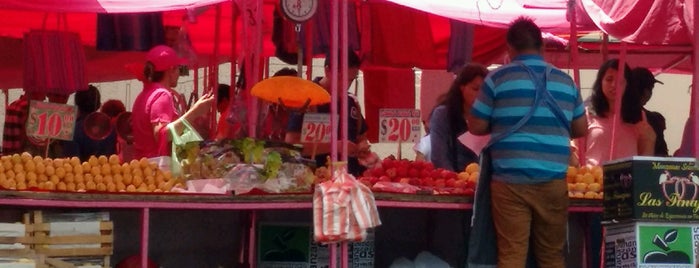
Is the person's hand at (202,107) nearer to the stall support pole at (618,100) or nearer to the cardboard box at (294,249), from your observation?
the cardboard box at (294,249)

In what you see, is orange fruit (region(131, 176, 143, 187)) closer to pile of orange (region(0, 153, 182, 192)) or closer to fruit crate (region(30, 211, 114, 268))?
pile of orange (region(0, 153, 182, 192))

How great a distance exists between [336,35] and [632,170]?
168cm

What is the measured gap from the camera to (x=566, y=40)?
13117 mm

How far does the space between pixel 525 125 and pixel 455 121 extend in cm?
136

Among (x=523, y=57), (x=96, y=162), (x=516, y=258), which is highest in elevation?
(x=523, y=57)

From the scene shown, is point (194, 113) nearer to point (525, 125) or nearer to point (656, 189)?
point (525, 125)

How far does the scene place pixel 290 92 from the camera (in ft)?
26.8

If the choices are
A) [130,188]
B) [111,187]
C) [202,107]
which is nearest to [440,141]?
[202,107]

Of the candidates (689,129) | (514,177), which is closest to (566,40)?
(689,129)

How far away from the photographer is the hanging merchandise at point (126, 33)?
11.5 meters

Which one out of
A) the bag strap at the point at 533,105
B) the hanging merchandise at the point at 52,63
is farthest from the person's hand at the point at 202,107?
the bag strap at the point at 533,105

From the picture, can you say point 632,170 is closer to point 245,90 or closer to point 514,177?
point 514,177

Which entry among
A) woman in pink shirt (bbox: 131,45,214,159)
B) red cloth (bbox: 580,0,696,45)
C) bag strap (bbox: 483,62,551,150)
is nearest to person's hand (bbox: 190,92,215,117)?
woman in pink shirt (bbox: 131,45,214,159)

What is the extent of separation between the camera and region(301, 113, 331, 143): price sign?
27.3 ft
